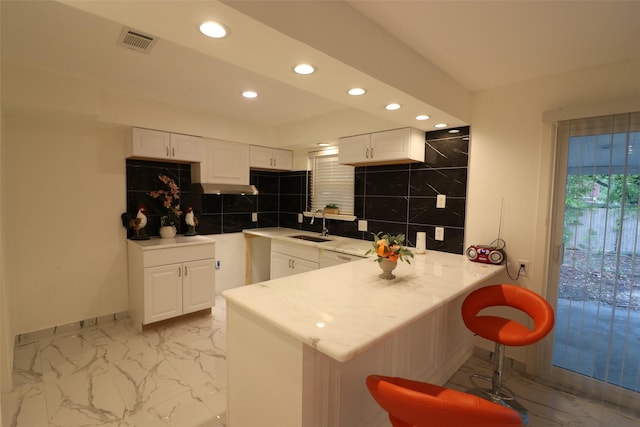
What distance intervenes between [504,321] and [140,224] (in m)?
3.41

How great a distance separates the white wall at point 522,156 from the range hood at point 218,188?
8.57 ft

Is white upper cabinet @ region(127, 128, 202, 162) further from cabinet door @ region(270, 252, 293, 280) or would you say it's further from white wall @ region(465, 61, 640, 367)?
white wall @ region(465, 61, 640, 367)

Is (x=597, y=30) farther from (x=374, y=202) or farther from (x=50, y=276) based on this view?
(x=50, y=276)

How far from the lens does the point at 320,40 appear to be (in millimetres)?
1338

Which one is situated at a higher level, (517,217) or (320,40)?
(320,40)

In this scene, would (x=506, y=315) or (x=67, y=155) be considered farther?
(x=67, y=155)

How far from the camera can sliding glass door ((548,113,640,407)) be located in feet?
6.27

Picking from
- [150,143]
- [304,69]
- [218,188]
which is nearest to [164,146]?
[150,143]

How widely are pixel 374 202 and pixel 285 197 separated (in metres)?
1.70

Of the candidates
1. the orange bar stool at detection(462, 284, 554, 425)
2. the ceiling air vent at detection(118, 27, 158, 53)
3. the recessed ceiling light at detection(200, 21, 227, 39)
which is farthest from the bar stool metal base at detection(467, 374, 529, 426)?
the ceiling air vent at detection(118, 27, 158, 53)

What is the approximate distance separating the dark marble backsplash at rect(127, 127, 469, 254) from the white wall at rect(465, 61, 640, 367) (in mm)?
142

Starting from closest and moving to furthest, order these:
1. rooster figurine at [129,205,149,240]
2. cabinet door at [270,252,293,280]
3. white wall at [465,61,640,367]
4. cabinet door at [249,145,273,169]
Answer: white wall at [465,61,640,367]
rooster figurine at [129,205,149,240]
cabinet door at [270,252,293,280]
cabinet door at [249,145,273,169]

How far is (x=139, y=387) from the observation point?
6.95 ft

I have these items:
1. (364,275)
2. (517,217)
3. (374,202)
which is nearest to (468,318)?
(364,275)
